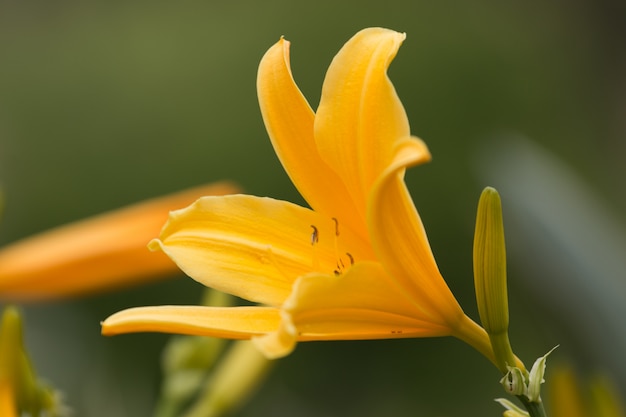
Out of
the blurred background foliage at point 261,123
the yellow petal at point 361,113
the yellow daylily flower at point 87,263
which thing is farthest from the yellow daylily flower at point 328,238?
the blurred background foliage at point 261,123

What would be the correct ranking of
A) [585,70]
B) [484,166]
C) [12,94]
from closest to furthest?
1. [484,166]
2. [12,94]
3. [585,70]

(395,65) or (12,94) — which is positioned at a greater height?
(395,65)

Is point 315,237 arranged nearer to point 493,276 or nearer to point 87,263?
point 493,276

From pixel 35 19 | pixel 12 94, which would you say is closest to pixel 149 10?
pixel 12 94

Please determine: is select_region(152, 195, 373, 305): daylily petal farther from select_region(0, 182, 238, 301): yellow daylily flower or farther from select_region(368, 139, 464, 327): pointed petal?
select_region(0, 182, 238, 301): yellow daylily flower

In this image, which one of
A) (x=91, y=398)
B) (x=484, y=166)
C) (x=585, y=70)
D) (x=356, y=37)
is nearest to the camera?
(x=356, y=37)

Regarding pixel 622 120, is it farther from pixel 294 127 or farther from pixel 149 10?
pixel 294 127

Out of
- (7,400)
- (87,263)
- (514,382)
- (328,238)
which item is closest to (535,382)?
(514,382)

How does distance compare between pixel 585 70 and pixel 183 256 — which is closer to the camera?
pixel 183 256
